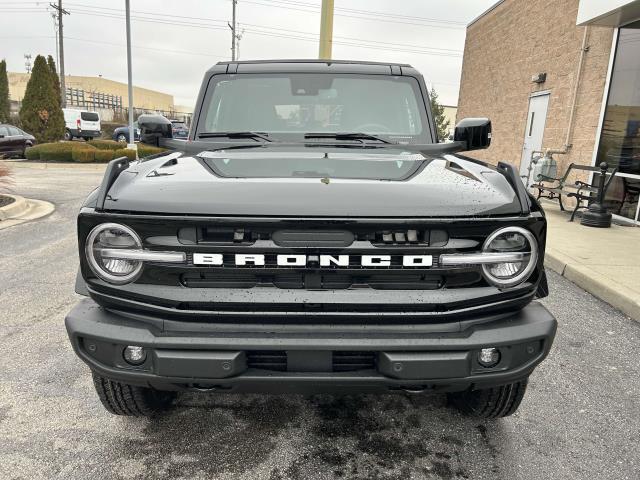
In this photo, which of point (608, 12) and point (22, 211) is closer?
point (608, 12)

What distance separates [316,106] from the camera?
3279mm

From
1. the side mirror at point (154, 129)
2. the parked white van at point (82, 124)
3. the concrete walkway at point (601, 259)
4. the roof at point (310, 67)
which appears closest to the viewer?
the side mirror at point (154, 129)

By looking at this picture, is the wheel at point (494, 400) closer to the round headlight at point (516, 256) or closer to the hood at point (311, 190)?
the round headlight at point (516, 256)

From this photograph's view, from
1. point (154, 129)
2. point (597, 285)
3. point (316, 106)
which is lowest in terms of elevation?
point (597, 285)

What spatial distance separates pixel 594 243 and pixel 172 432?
5.93 meters

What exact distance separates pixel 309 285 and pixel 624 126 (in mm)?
8726

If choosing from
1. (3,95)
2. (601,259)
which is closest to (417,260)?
(601,259)

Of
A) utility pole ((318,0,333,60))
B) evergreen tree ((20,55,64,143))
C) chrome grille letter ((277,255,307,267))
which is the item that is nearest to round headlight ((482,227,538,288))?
chrome grille letter ((277,255,307,267))

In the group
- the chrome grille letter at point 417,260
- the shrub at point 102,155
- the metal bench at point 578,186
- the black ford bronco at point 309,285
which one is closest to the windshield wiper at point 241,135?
the black ford bronco at point 309,285

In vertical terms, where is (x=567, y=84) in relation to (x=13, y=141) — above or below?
above

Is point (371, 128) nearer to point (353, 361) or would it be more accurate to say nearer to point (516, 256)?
point (516, 256)

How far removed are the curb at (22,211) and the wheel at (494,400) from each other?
7.13 m

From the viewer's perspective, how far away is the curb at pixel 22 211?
25.2 ft

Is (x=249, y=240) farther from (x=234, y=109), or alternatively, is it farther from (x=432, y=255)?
(x=234, y=109)
